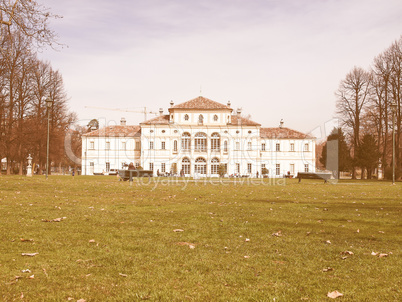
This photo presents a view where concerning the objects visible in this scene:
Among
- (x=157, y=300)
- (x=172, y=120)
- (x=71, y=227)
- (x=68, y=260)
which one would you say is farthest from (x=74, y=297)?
(x=172, y=120)

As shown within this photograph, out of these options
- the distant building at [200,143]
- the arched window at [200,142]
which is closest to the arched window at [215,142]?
the distant building at [200,143]

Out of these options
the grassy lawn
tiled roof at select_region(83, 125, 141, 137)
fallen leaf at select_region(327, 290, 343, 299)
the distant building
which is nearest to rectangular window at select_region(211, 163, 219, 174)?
the distant building

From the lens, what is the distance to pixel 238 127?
208 ft

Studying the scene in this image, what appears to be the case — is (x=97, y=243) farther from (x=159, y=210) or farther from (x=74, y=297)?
(x=159, y=210)

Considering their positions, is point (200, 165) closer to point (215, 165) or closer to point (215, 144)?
point (215, 165)

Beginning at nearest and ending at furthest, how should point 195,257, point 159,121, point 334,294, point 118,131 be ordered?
point 334,294 < point 195,257 < point 159,121 < point 118,131

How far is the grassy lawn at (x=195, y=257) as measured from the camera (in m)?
3.62

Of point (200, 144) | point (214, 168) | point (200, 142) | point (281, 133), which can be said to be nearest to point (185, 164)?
point (200, 144)

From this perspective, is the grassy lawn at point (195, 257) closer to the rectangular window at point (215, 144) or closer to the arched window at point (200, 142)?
the arched window at point (200, 142)

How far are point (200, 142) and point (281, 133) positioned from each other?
51.8 feet

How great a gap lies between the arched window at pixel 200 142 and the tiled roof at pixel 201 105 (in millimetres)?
4651

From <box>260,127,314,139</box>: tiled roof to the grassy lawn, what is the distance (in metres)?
59.4

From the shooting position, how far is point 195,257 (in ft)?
15.9

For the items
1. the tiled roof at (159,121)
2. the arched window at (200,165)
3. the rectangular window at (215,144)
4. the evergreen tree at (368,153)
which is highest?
the tiled roof at (159,121)
